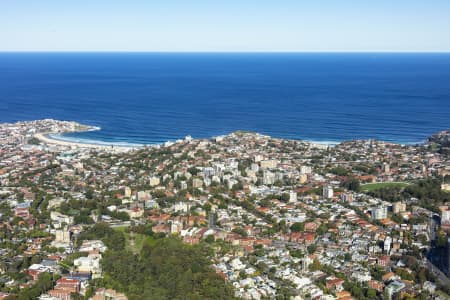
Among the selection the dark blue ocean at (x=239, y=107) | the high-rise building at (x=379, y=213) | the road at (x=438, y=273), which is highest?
the dark blue ocean at (x=239, y=107)

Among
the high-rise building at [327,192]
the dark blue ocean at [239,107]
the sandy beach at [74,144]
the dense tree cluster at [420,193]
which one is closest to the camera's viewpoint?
the dense tree cluster at [420,193]

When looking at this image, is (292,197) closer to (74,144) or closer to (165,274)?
(165,274)

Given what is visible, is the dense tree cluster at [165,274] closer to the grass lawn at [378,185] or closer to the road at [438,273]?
the road at [438,273]

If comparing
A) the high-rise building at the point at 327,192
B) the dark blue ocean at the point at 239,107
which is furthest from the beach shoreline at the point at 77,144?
the high-rise building at the point at 327,192

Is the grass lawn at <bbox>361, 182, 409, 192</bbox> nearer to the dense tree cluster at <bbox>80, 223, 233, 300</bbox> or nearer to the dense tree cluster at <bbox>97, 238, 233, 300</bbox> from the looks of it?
the dense tree cluster at <bbox>80, 223, 233, 300</bbox>

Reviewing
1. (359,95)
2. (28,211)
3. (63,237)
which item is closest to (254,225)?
(63,237)

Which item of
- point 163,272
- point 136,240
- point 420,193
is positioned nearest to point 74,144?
point 136,240

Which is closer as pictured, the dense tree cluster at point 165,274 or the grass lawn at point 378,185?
the dense tree cluster at point 165,274

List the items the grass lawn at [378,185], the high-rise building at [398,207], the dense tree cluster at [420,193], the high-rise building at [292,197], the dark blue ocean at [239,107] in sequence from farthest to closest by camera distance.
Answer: the dark blue ocean at [239,107] < the grass lawn at [378,185] < the high-rise building at [292,197] < the dense tree cluster at [420,193] < the high-rise building at [398,207]

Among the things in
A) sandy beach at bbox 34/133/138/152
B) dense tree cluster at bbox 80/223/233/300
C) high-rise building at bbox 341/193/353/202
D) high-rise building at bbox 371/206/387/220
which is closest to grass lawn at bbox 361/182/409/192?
high-rise building at bbox 341/193/353/202
